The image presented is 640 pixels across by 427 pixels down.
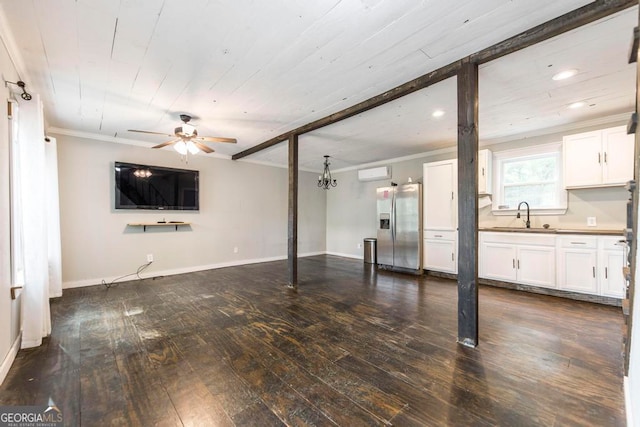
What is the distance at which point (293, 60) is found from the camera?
220 centimetres

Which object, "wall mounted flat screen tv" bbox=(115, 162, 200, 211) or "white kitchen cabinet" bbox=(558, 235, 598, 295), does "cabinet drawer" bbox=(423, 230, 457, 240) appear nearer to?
"white kitchen cabinet" bbox=(558, 235, 598, 295)

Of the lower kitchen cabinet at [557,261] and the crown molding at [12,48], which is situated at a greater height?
the crown molding at [12,48]

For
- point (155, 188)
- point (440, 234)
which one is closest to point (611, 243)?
point (440, 234)

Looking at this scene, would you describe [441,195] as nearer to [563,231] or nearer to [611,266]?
[563,231]

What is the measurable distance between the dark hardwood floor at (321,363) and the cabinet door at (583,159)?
1.68m

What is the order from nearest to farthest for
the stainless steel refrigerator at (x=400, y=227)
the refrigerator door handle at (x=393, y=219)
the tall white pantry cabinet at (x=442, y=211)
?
the tall white pantry cabinet at (x=442, y=211), the stainless steel refrigerator at (x=400, y=227), the refrigerator door handle at (x=393, y=219)

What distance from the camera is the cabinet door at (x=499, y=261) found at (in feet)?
12.9

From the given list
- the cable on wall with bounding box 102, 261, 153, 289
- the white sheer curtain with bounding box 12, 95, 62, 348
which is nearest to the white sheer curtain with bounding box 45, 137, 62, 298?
the cable on wall with bounding box 102, 261, 153, 289

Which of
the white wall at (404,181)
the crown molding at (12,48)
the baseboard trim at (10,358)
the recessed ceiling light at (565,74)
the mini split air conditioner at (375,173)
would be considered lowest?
the baseboard trim at (10,358)

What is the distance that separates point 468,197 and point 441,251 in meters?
2.89

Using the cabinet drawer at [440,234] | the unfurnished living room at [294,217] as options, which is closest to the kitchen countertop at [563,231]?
the unfurnished living room at [294,217]

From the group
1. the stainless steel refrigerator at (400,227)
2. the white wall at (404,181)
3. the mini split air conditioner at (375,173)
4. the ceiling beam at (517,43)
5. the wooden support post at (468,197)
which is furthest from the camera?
the mini split air conditioner at (375,173)

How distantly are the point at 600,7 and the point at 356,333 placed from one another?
2921 millimetres

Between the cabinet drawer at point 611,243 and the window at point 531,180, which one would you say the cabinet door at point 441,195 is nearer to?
the window at point 531,180
